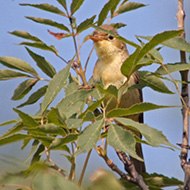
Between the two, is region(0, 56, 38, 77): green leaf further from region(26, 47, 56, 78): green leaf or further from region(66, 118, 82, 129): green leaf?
region(66, 118, 82, 129): green leaf

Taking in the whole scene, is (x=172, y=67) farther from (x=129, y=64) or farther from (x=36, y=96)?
(x=36, y=96)

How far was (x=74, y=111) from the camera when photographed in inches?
58.2

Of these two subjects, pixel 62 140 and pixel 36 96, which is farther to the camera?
pixel 36 96

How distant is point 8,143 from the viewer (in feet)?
4.36

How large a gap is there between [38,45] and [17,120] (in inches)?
21.6

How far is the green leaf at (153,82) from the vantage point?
2.04 m

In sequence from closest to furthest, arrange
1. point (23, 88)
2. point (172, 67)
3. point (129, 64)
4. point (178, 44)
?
point (129, 64)
point (178, 44)
point (172, 67)
point (23, 88)

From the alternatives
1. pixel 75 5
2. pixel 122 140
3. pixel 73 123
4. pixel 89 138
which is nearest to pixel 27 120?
pixel 73 123

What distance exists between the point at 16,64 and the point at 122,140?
1064 mm

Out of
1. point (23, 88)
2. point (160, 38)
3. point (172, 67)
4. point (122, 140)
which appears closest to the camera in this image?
point (122, 140)

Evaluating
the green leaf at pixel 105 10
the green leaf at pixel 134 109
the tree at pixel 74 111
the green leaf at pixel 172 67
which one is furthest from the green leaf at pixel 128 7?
the green leaf at pixel 134 109

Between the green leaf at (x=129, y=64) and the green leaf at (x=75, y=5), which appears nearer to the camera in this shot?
the green leaf at (x=129, y=64)

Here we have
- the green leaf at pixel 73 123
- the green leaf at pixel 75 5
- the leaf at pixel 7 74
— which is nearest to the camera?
the green leaf at pixel 73 123

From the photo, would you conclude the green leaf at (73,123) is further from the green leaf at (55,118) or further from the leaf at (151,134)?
the leaf at (151,134)
